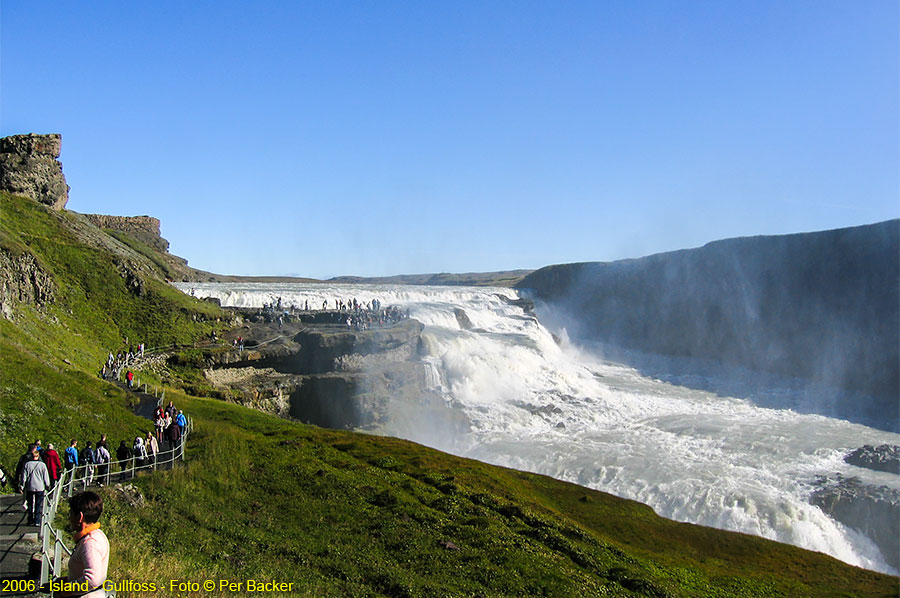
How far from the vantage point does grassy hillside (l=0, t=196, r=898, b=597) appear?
47.6ft

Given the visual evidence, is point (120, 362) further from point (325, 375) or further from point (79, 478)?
point (79, 478)

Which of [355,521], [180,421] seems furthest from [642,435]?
[180,421]

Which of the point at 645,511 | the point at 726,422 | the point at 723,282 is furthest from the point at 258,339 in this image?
the point at 723,282

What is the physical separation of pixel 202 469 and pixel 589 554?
13968mm

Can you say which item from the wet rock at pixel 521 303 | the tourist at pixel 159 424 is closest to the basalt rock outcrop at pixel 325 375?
the tourist at pixel 159 424

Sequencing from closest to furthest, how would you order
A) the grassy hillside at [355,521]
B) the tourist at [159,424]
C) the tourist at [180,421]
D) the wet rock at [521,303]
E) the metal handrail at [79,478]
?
the metal handrail at [79,478]
the grassy hillside at [355,521]
the tourist at [159,424]
the tourist at [180,421]
the wet rock at [521,303]

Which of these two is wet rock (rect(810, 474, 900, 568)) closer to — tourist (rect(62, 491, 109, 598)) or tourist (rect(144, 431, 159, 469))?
tourist (rect(144, 431, 159, 469))

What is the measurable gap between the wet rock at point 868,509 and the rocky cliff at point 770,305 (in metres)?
30.3

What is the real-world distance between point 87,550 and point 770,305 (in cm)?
10184

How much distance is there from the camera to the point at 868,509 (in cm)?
3153

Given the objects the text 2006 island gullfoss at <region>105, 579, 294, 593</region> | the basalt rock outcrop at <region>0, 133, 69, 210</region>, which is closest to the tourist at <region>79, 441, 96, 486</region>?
the text 2006 island gullfoss at <region>105, 579, 294, 593</region>

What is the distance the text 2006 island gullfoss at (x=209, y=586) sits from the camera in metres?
9.69

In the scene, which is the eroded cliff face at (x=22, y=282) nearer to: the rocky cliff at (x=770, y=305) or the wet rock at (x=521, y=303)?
the wet rock at (x=521, y=303)

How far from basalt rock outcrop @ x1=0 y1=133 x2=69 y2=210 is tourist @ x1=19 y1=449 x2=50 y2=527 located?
5473cm
